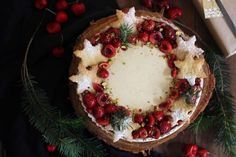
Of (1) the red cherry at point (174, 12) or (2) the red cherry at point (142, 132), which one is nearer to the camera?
(2) the red cherry at point (142, 132)

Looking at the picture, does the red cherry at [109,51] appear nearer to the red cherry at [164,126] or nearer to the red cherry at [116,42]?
the red cherry at [116,42]

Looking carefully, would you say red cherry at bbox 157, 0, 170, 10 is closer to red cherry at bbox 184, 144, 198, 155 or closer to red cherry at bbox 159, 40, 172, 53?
red cherry at bbox 159, 40, 172, 53

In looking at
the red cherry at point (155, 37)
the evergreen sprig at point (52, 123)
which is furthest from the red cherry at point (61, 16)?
the red cherry at point (155, 37)

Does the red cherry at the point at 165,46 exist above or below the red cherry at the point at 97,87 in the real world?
above

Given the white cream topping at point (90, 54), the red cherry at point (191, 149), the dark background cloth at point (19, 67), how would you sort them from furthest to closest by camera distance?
the red cherry at point (191, 149) < the dark background cloth at point (19, 67) < the white cream topping at point (90, 54)

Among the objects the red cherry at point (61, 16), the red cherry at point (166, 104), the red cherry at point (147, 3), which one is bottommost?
the red cherry at point (166, 104)

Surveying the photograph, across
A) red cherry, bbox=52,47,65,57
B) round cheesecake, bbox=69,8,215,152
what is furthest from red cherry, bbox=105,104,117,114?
red cherry, bbox=52,47,65,57
